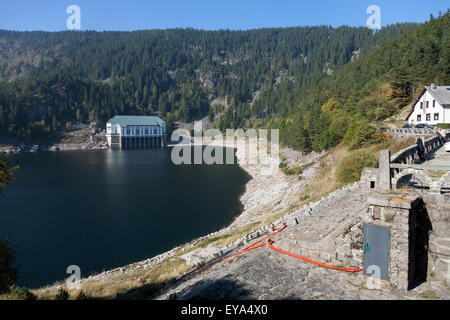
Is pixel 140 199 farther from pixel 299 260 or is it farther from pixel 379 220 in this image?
pixel 379 220

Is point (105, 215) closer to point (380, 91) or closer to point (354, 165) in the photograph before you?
point (354, 165)

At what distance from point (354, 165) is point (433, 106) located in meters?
23.2

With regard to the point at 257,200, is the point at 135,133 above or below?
above

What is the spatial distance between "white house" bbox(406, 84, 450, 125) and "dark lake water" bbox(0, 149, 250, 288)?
82.2 ft

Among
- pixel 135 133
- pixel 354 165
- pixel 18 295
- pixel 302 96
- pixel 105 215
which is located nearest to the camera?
pixel 18 295

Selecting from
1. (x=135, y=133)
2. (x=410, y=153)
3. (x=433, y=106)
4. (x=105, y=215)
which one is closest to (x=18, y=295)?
(x=410, y=153)

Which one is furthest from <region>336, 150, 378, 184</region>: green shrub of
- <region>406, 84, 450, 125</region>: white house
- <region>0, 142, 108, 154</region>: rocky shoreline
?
<region>0, 142, 108, 154</region>: rocky shoreline

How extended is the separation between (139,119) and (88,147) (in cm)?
2727

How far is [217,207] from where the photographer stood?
3309 cm

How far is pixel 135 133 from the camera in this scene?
401ft

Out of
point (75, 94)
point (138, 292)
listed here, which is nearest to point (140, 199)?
point (138, 292)

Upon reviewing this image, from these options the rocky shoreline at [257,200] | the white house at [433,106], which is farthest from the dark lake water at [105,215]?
the white house at [433,106]

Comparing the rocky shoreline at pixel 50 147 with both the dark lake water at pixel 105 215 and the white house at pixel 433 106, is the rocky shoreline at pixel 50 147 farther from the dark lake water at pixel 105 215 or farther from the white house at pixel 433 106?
the white house at pixel 433 106

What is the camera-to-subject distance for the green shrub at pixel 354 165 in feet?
65.0
